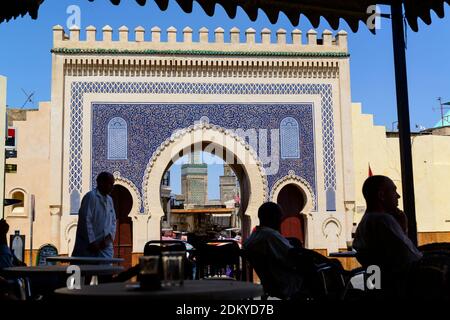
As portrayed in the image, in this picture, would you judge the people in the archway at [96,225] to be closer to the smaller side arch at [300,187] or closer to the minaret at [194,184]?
the smaller side arch at [300,187]

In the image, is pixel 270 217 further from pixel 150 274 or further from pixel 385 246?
pixel 150 274

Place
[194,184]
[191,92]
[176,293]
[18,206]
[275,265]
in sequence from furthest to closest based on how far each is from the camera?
[194,184] → [191,92] → [18,206] → [275,265] → [176,293]

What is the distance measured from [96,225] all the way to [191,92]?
1077 centimetres

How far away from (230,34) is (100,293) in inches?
566

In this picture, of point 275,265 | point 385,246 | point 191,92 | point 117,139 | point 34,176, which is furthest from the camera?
point 191,92

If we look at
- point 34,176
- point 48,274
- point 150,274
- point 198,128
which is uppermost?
point 198,128

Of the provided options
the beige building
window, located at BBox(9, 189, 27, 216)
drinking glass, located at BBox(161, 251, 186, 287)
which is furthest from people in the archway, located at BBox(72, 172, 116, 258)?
window, located at BBox(9, 189, 27, 216)

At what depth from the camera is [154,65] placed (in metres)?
15.6

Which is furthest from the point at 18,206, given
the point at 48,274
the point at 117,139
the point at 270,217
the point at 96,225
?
the point at 270,217

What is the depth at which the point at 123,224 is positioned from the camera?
15.4m

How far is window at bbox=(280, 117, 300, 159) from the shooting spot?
15.7 metres

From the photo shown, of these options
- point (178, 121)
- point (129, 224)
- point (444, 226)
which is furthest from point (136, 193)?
point (444, 226)

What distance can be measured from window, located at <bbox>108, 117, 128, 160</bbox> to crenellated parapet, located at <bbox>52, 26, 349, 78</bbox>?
1.23m

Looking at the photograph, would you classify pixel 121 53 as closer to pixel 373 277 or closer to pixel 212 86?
pixel 212 86
